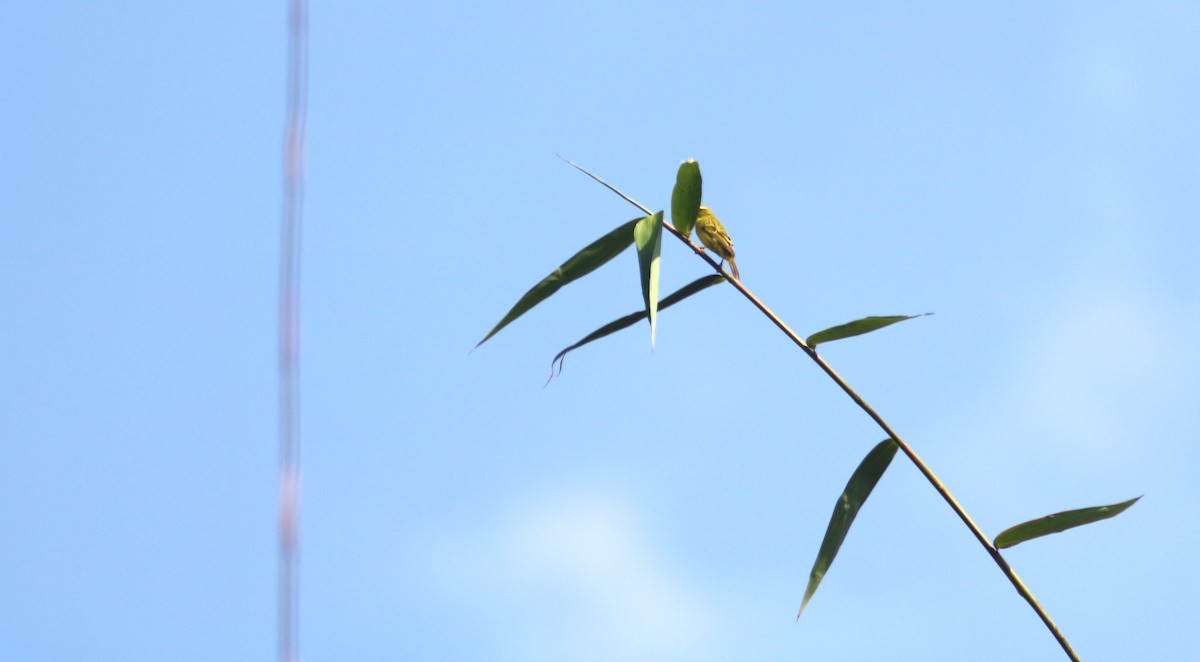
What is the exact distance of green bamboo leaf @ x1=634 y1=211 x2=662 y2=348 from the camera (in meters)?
3.43

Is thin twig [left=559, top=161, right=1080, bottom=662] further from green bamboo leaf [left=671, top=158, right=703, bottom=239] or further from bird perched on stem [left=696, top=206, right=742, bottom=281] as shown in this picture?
bird perched on stem [left=696, top=206, right=742, bottom=281]

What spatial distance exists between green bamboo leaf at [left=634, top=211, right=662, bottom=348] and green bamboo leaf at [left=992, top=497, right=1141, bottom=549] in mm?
1163

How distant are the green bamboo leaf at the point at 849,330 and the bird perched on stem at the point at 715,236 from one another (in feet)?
6.28

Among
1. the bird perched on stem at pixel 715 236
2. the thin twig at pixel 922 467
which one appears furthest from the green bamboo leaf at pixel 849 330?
the bird perched on stem at pixel 715 236

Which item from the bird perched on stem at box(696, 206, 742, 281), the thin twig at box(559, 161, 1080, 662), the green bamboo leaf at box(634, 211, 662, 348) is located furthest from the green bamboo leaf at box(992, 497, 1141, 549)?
the bird perched on stem at box(696, 206, 742, 281)

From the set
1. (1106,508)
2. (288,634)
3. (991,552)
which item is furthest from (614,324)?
(288,634)

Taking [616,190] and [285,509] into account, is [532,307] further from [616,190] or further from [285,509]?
[285,509]

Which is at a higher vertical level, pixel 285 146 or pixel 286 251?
pixel 285 146

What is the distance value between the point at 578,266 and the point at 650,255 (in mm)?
326

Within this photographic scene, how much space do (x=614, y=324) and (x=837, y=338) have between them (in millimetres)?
690

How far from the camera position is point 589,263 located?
3836 mm

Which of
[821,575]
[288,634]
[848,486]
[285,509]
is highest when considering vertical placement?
[285,509]

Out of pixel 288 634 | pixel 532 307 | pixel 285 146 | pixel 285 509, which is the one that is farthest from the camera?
pixel 532 307

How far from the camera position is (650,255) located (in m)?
3.57
